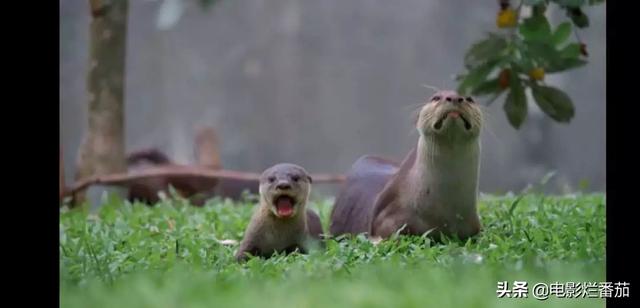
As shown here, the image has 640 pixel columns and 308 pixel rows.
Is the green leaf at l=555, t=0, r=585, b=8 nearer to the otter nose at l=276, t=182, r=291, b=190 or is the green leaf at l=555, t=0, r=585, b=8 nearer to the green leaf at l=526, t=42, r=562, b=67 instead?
the green leaf at l=526, t=42, r=562, b=67

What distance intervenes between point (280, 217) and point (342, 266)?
45.6 inches

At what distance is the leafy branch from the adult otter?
143 millimetres

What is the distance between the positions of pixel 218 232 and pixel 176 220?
66cm

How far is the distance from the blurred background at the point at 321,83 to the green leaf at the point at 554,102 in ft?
26.3

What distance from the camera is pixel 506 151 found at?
47.1 ft

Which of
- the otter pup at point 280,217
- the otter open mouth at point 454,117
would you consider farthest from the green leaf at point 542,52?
the otter pup at point 280,217

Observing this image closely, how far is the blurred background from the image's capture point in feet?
44.5

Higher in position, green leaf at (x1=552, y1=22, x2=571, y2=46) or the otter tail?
green leaf at (x1=552, y1=22, x2=571, y2=46)

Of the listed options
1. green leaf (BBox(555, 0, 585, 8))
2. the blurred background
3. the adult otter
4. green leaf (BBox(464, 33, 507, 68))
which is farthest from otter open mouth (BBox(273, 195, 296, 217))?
the blurred background

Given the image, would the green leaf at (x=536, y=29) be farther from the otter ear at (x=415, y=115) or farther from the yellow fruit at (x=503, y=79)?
the otter ear at (x=415, y=115)

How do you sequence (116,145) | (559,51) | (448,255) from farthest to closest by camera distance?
(116,145) < (559,51) < (448,255)
